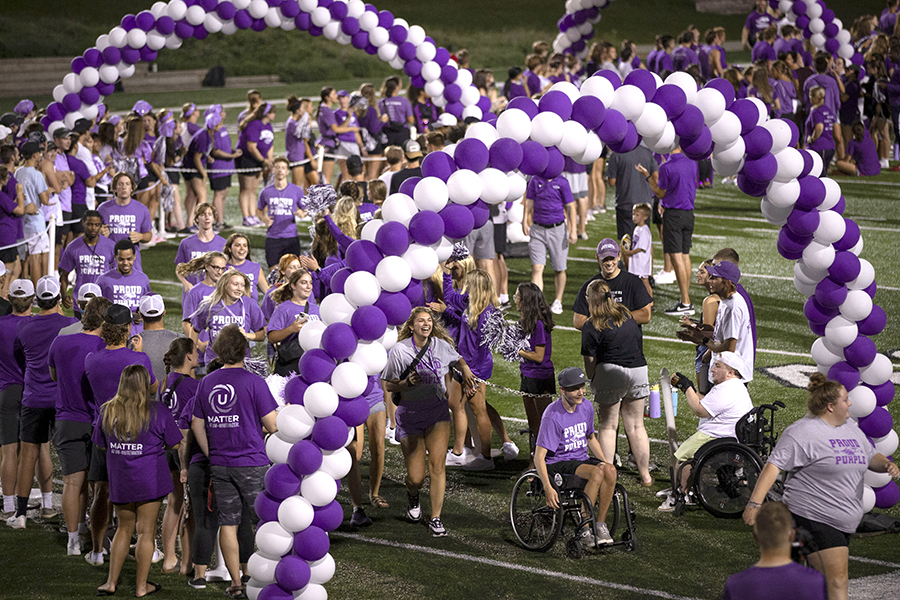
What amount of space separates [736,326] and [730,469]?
121 centimetres

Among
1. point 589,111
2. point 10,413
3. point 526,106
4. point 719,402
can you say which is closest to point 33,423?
point 10,413

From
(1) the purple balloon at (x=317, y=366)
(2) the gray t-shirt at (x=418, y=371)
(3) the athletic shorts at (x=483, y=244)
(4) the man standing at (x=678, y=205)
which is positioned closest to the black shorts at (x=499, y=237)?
(3) the athletic shorts at (x=483, y=244)

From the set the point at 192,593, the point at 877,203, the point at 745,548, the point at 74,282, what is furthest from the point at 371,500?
the point at 877,203

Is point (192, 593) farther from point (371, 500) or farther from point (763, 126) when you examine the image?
point (763, 126)

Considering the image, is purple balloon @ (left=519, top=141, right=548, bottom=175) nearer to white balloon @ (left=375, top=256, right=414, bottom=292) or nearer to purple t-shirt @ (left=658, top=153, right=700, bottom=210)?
white balloon @ (left=375, top=256, right=414, bottom=292)

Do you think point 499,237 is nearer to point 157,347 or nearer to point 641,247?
point 641,247

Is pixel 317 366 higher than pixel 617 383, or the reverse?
pixel 317 366

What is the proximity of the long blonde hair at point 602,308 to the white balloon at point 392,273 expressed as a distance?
2.40 metres

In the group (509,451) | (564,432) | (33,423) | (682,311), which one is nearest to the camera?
(564,432)

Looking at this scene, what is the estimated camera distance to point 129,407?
689cm

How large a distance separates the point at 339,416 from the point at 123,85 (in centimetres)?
3516

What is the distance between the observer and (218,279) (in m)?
9.16

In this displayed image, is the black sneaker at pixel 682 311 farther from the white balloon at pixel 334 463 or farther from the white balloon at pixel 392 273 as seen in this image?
the white balloon at pixel 334 463

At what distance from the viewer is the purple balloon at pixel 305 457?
253 inches
